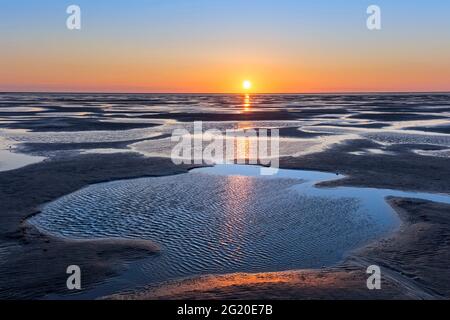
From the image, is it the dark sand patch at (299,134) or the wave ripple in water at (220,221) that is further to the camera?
the dark sand patch at (299,134)

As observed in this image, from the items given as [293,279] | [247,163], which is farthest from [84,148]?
[293,279]

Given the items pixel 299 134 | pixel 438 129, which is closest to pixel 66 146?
pixel 299 134

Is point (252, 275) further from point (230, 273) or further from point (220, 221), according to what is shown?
point (220, 221)

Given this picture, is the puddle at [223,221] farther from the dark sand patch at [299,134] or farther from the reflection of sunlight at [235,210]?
the dark sand patch at [299,134]

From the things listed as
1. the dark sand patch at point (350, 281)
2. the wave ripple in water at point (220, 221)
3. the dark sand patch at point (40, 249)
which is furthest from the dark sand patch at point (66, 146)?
the dark sand patch at point (350, 281)

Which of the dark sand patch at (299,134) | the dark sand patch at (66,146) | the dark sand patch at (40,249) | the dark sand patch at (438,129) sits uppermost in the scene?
the dark sand patch at (438,129)

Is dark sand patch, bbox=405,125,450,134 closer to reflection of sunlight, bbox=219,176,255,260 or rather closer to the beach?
the beach

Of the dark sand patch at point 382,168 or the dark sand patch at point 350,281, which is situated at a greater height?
the dark sand patch at point 382,168

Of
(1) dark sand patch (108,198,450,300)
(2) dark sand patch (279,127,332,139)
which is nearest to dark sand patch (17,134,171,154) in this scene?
(2) dark sand patch (279,127,332,139)

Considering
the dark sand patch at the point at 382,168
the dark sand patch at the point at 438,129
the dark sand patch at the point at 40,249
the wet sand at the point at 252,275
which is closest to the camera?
the wet sand at the point at 252,275

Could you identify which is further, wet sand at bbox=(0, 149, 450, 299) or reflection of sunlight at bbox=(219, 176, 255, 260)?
reflection of sunlight at bbox=(219, 176, 255, 260)

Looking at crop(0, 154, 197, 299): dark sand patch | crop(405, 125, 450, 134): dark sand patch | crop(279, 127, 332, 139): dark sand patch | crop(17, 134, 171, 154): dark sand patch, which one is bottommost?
crop(0, 154, 197, 299): dark sand patch
